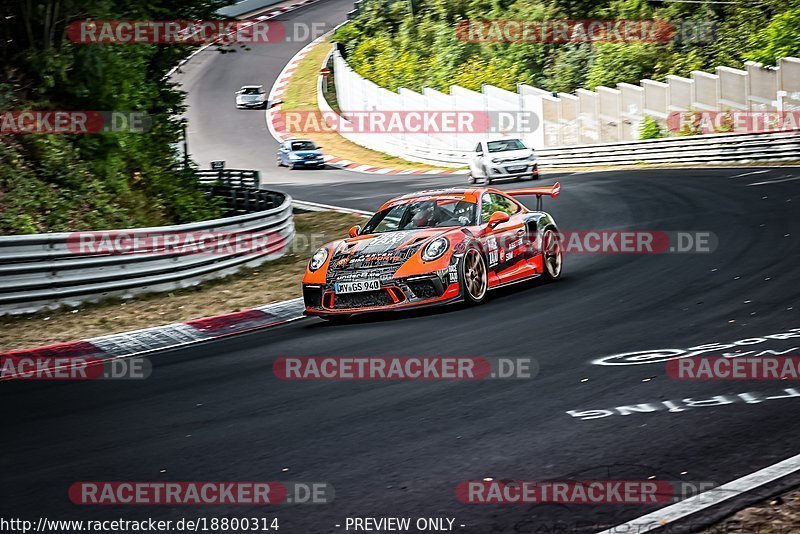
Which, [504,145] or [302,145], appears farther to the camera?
[302,145]

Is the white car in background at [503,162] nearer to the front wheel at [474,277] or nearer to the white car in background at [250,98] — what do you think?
the front wheel at [474,277]

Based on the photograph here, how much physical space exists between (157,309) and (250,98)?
4529 cm

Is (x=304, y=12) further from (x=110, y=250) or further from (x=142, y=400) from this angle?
(x=142, y=400)

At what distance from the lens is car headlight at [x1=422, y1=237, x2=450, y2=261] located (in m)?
10.7

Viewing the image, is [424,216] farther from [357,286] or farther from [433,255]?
[357,286]

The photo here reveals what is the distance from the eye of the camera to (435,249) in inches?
425

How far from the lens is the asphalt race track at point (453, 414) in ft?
16.9

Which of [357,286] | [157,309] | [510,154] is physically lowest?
[157,309]

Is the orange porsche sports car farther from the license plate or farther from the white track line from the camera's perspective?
the white track line

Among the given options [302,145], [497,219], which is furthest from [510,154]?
[497,219]

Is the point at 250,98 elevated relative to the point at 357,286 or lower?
elevated

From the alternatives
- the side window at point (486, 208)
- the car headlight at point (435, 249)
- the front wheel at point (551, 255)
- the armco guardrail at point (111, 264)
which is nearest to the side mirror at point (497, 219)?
the side window at point (486, 208)

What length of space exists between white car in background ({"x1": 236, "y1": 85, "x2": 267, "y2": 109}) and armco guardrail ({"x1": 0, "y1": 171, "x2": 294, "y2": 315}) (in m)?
41.9

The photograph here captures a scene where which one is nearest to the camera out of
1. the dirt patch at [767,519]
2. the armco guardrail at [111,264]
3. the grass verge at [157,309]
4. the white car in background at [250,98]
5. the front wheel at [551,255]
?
the dirt patch at [767,519]
